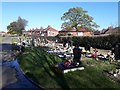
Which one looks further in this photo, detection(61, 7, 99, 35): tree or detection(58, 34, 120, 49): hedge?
detection(61, 7, 99, 35): tree

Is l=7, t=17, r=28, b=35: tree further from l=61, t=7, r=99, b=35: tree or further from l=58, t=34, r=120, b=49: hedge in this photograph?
l=58, t=34, r=120, b=49: hedge

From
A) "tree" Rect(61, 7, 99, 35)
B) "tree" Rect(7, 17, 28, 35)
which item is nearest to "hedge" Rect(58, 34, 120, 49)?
"tree" Rect(61, 7, 99, 35)

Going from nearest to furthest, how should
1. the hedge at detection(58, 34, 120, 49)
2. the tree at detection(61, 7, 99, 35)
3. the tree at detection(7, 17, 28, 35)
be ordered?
the hedge at detection(58, 34, 120, 49) → the tree at detection(61, 7, 99, 35) → the tree at detection(7, 17, 28, 35)

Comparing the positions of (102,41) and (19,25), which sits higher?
(19,25)

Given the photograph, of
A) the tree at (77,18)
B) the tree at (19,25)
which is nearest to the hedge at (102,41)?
the tree at (77,18)

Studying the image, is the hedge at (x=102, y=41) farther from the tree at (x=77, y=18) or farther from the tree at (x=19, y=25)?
Answer: the tree at (x=19, y=25)

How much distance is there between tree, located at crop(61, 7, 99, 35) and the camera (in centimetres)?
7750

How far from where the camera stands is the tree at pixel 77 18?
77.5m

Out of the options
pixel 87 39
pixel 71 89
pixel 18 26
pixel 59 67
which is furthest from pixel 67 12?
pixel 71 89

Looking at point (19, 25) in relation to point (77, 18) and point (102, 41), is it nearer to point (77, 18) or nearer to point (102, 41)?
point (77, 18)

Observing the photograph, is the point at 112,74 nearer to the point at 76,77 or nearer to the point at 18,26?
the point at 76,77

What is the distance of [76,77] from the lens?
14.4m

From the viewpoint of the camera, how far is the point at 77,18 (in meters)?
78.7

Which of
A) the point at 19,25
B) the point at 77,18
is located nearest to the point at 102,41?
the point at 77,18
